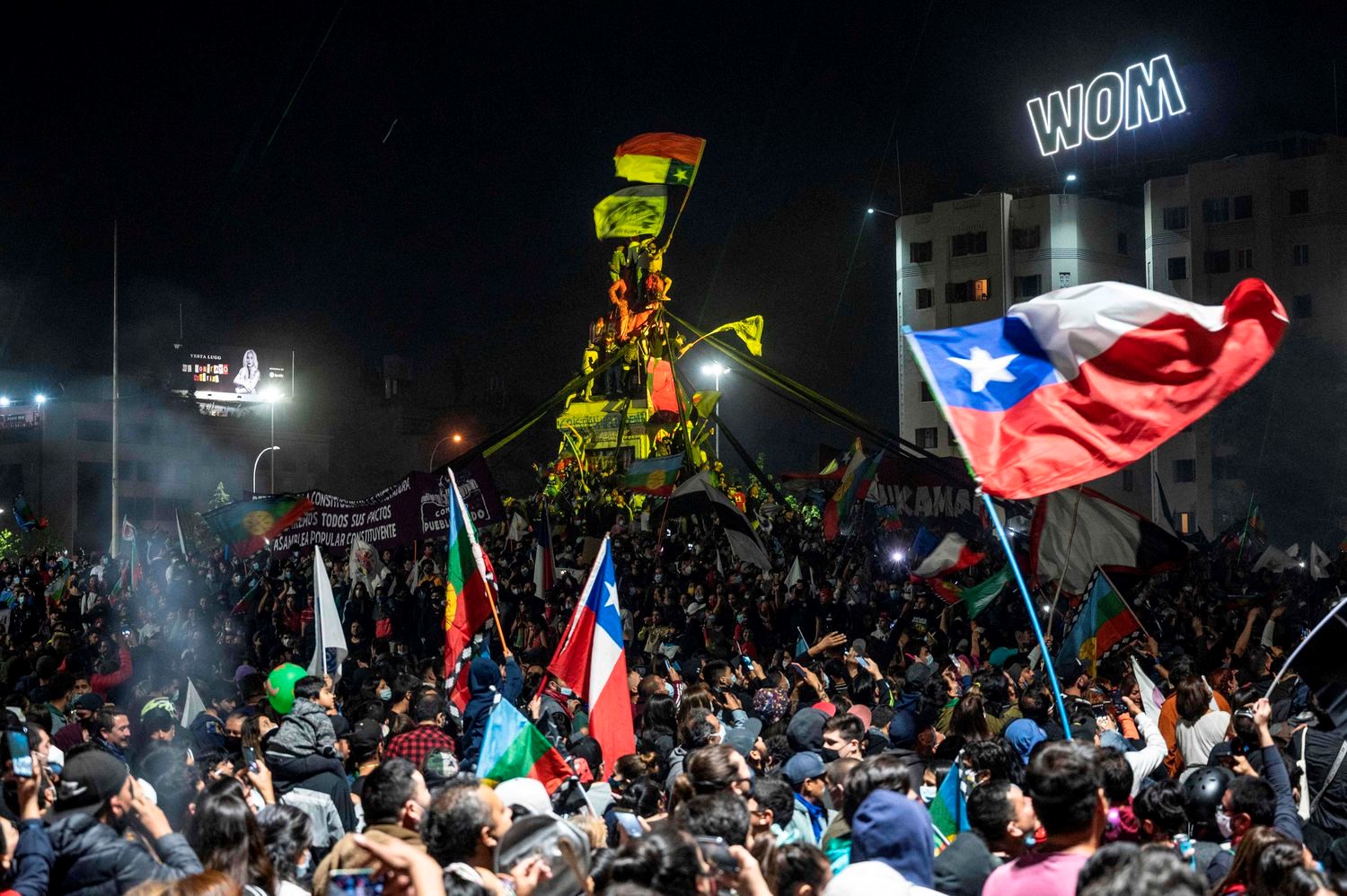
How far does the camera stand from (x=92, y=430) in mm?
75812

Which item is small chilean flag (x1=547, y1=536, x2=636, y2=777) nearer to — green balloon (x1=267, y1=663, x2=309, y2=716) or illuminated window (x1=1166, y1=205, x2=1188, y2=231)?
green balloon (x1=267, y1=663, x2=309, y2=716)

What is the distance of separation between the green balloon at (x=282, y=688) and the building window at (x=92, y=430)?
232 ft

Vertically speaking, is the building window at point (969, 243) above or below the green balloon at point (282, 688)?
above

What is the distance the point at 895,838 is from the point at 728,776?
91cm

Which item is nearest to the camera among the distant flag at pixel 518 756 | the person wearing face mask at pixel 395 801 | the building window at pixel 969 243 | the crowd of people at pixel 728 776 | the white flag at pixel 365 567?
the crowd of people at pixel 728 776

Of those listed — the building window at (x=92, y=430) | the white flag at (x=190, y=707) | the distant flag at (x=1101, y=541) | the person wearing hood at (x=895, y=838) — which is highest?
the building window at (x=92, y=430)

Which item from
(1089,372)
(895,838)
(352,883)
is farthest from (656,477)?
(352,883)

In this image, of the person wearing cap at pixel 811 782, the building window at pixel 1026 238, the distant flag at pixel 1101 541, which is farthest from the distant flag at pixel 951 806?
the building window at pixel 1026 238

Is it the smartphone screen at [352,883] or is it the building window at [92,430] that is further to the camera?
the building window at [92,430]

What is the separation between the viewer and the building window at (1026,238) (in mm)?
65062

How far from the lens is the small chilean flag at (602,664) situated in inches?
373

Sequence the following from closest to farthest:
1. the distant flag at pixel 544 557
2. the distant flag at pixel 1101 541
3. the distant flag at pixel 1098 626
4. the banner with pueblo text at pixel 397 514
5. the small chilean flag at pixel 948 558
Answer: the distant flag at pixel 1098 626, the distant flag at pixel 1101 541, the small chilean flag at pixel 948 558, the distant flag at pixel 544 557, the banner with pueblo text at pixel 397 514

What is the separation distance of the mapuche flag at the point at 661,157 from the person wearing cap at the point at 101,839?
34754mm

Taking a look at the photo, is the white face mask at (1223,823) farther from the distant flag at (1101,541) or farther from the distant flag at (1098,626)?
the distant flag at (1101,541)
